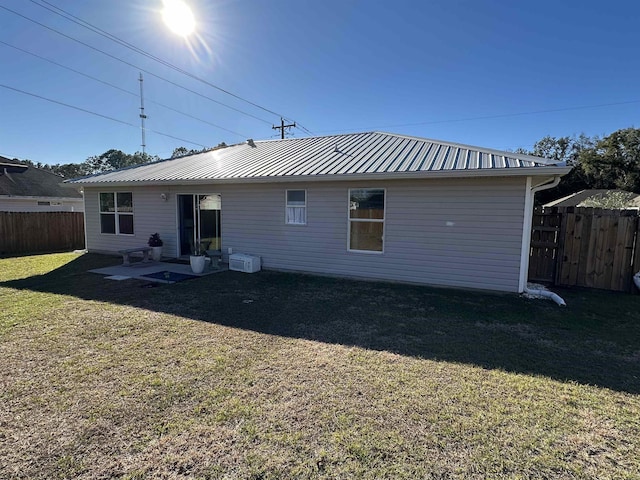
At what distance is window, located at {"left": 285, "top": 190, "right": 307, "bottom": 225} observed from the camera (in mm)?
8664

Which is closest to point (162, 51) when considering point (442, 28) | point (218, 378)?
point (442, 28)

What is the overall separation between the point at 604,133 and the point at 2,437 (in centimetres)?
4346

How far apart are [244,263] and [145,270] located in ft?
8.65

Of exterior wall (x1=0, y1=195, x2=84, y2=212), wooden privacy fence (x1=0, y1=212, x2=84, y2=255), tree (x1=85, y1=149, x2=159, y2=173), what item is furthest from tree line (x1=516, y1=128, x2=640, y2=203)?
tree (x1=85, y1=149, x2=159, y2=173)

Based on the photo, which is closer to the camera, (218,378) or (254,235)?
(218,378)

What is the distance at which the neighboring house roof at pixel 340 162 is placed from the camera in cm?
679

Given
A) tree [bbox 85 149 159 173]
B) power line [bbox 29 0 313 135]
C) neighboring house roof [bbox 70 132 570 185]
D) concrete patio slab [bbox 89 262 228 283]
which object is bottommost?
concrete patio slab [bbox 89 262 228 283]

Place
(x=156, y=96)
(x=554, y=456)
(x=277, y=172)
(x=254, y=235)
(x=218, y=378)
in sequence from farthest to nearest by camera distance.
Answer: (x=156, y=96) → (x=254, y=235) → (x=277, y=172) → (x=218, y=378) → (x=554, y=456)

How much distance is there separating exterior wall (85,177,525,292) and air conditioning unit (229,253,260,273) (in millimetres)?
291

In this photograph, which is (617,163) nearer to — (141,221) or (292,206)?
(292,206)

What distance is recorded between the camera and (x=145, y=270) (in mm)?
9078

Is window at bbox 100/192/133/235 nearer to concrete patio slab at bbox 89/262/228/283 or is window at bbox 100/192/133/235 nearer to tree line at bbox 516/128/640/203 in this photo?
concrete patio slab at bbox 89/262/228/283

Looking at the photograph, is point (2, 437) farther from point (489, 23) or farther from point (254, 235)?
point (489, 23)

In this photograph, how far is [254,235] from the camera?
9.38m
